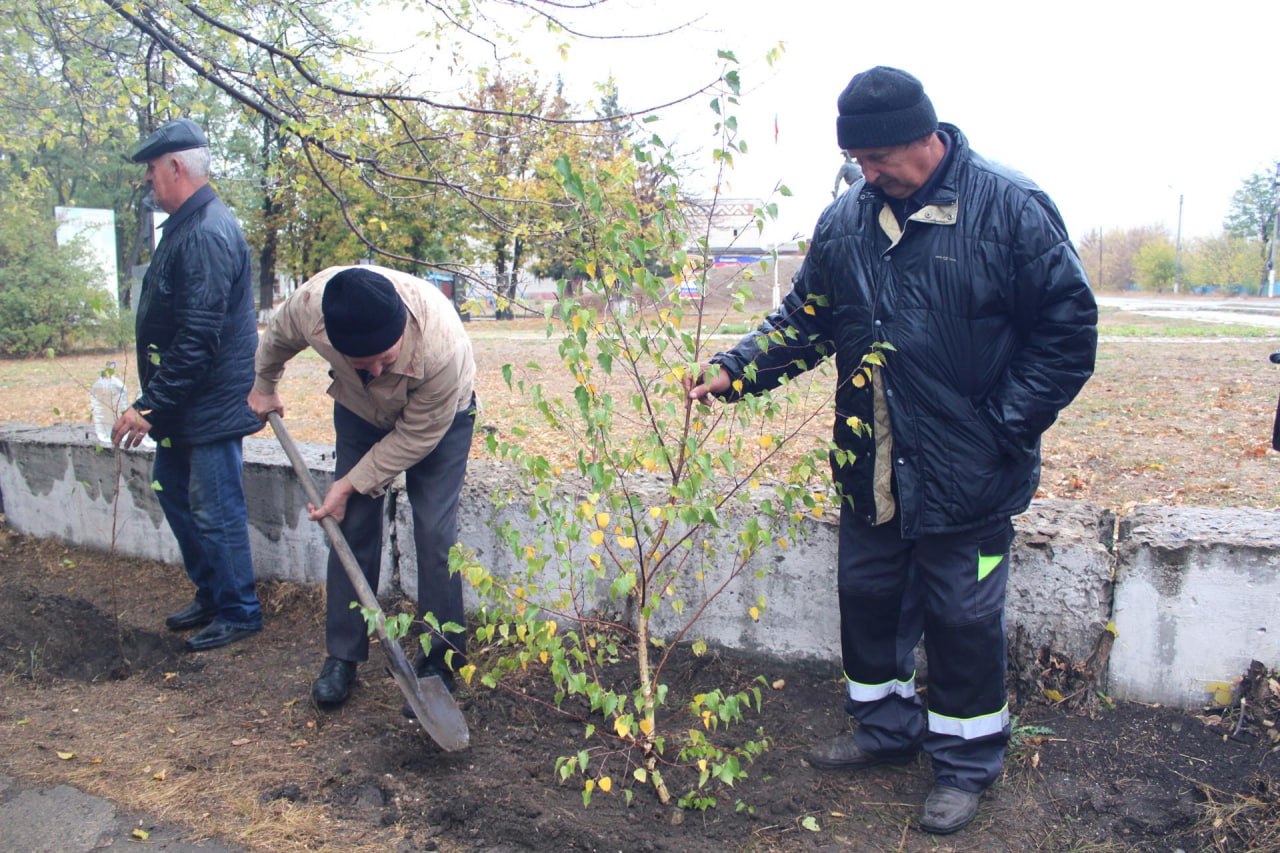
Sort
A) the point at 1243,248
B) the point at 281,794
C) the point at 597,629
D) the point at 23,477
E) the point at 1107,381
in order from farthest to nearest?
the point at 1243,248
the point at 1107,381
the point at 23,477
the point at 597,629
the point at 281,794

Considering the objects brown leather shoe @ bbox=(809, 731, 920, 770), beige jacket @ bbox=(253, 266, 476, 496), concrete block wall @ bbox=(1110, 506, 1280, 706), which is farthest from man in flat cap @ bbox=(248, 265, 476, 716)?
concrete block wall @ bbox=(1110, 506, 1280, 706)

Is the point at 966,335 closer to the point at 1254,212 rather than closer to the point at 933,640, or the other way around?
the point at 933,640

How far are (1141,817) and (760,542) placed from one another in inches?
48.4

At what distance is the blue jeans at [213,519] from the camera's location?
3.75 metres

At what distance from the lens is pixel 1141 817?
2438 mm

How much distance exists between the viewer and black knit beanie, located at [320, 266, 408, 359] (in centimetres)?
261

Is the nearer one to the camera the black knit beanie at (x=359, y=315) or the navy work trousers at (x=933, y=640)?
the navy work trousers at (x=933, y=640)

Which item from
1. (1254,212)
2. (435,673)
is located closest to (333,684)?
(435,673)

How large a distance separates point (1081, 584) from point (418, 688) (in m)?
2.08

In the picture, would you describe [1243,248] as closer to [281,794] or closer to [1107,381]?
[1107,381]

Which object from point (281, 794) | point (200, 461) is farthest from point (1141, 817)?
point (200, 461)

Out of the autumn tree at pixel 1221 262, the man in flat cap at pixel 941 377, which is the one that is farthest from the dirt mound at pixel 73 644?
the autumn tree at pixel 1221 262

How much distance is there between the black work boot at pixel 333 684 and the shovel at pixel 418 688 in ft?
1.02

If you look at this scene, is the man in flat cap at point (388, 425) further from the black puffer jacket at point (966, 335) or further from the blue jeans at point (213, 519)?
the black puffer jacket at point (966, 335)
